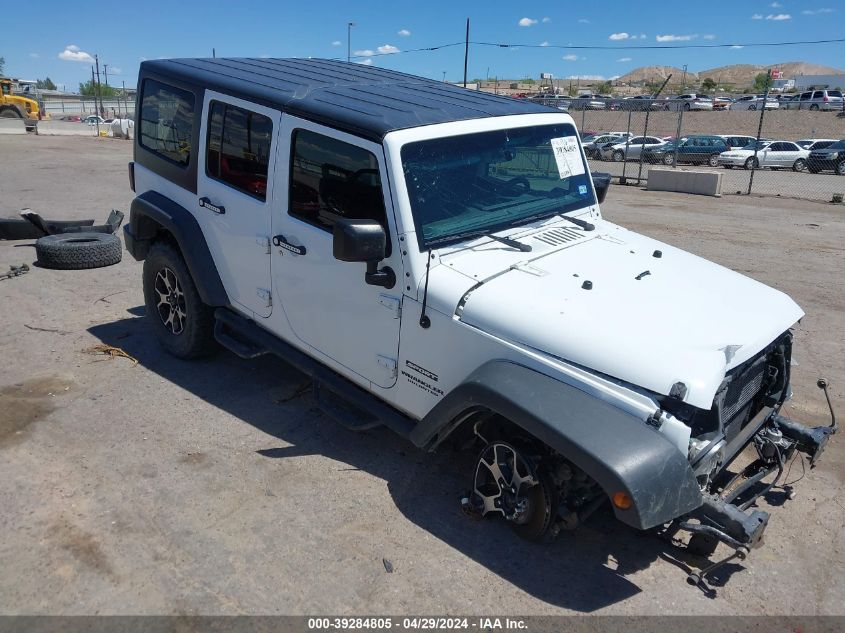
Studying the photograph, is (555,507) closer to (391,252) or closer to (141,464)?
(391,252)

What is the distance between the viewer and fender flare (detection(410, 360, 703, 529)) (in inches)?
105

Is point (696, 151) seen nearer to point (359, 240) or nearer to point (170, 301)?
point (170, 301)

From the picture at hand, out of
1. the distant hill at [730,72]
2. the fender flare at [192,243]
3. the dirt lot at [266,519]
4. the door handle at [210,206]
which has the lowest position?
the dirt lot at [266,519]

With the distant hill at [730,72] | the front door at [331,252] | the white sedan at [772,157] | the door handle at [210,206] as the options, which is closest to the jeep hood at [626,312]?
the front door at [331,252]

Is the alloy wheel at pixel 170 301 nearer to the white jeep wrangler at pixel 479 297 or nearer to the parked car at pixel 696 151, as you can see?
the white jeep wrangler at pixel 479 297

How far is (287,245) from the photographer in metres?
4.05

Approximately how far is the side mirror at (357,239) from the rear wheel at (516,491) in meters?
1.12

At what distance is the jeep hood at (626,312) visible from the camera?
288 cm

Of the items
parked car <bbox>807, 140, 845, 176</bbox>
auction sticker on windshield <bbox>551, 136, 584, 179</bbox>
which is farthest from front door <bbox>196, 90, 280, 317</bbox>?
parked car <bbox>807, 140, 845, 176</bbox>

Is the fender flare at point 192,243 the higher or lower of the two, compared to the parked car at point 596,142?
lower

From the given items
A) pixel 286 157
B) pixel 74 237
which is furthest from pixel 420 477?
pixel 74 237

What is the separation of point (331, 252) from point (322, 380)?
0.85 m

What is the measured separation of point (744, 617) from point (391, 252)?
90.9 inches

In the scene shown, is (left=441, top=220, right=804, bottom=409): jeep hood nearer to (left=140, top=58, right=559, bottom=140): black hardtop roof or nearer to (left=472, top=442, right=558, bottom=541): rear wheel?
(left=472, top=442, right=558, bottom=541): rear wheel
